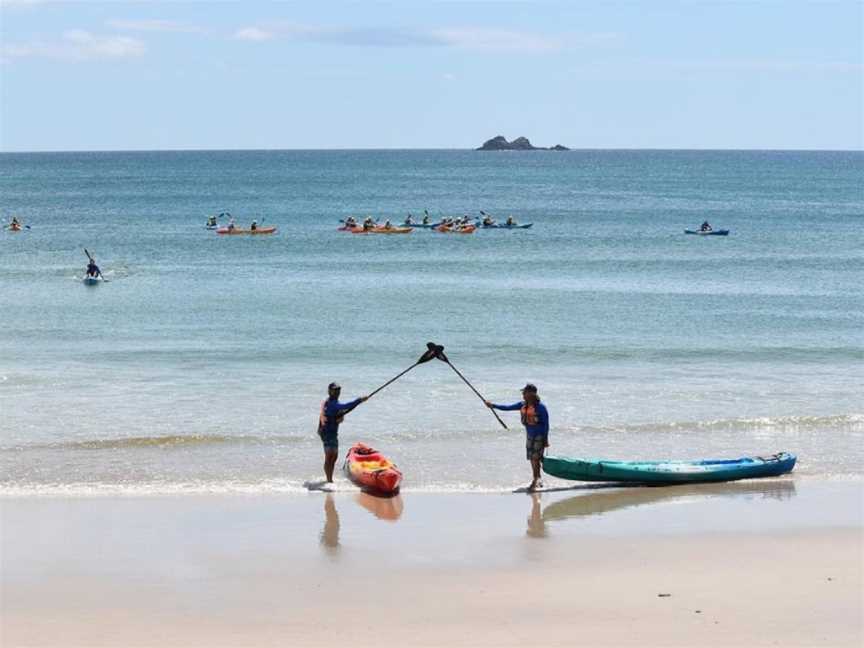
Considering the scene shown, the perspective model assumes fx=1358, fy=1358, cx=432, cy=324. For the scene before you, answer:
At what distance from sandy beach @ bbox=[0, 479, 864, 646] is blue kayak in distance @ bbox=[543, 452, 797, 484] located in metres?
0.28

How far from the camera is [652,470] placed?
17672 mm

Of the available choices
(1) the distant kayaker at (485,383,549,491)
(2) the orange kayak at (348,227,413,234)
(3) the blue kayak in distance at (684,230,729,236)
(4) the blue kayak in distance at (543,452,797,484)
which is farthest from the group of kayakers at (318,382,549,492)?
(3) the blue kayak in distance at (684,230,729,236)

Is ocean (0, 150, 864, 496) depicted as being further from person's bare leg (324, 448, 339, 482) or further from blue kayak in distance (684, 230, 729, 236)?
blue kayak in distance (684, 230, 729, 236)

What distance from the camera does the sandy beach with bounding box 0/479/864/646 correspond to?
11.5m

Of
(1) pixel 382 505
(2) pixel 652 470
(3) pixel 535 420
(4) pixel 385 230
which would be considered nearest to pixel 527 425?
(3) pixel 535 420

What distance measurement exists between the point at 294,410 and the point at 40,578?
1028 cm

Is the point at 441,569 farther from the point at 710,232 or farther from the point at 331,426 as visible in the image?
the point at 710,232

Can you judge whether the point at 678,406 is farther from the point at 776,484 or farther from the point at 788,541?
the point at 788,541

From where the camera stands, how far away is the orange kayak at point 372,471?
1705 cm

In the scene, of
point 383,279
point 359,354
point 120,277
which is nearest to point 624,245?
point 383,279

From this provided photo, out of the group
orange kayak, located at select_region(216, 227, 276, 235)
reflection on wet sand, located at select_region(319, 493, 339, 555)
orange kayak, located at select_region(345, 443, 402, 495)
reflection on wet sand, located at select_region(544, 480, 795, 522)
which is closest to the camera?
reflection on wet sand, located at select_region(319, 493, 339, 555)

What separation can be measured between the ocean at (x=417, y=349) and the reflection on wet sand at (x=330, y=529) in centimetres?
142

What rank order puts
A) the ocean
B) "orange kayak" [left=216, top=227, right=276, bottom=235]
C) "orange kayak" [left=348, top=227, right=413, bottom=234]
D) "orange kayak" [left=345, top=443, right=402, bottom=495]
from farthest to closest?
"orange kayak" [left=348, top=227, right=413, bottom=234]
"orange kayak" [left=216, top=227, right=276, bottom=235]
the ocean
"orange kayak" [left=345, top=443, right=402, bottom=495]

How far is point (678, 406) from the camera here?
23.6m
